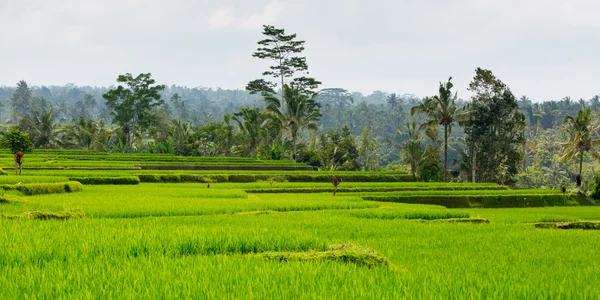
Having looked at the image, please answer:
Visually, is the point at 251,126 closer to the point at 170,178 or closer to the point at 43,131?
the point at 43,131

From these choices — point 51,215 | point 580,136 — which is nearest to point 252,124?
point 580,136

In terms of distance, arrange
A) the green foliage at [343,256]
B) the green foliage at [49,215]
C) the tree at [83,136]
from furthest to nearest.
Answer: the tree at [83,136]
the green foliage at [49,215]
the green foliage at [343,256]

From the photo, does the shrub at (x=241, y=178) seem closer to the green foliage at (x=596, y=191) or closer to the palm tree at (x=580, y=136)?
the green foliage at (x=596, y=191)

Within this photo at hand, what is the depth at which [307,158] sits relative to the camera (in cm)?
4441

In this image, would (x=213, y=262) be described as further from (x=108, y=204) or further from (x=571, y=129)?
(x=571, y=129)

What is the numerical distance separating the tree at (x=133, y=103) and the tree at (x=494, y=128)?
3268 centimetres

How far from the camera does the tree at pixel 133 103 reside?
5525 centimetres

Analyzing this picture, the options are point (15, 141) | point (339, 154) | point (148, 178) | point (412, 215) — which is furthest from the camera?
point (339, 154)

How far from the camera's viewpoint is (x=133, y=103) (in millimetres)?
56562

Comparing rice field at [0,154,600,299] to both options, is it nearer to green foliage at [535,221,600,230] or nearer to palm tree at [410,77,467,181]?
green foliage at [535,221,600,230]

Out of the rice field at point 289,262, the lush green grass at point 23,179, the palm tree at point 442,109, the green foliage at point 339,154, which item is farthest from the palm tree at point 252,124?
the rice field at point 289,262

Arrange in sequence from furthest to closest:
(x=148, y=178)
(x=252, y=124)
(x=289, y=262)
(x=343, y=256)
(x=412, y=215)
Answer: (x=252, y=124)
(x=148, y=178)
(x=412, y=215)
(x=343, y=256)
(x=289, y=262)

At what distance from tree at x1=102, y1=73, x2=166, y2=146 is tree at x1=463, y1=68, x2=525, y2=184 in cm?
3268

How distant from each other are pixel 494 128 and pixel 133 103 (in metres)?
36.7
